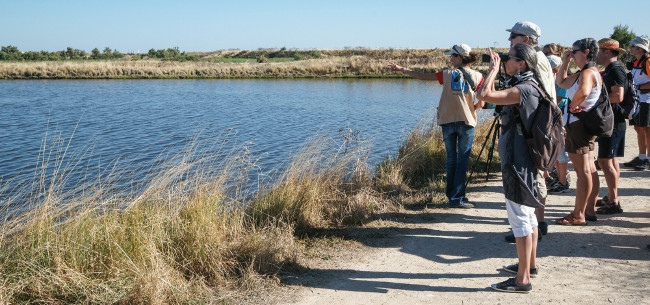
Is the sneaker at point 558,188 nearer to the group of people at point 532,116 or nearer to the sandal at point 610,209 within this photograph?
the group of people at point 532,116

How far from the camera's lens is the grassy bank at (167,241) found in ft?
13.5

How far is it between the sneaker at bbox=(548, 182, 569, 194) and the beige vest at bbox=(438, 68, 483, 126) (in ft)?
6.06

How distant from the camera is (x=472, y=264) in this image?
5.17 m

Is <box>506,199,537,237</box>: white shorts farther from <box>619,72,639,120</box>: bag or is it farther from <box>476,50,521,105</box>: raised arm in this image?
<box>619,72,639,120</box>: bag

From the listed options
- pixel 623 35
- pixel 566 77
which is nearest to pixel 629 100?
pixel 566 77

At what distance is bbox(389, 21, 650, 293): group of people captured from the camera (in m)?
4.37

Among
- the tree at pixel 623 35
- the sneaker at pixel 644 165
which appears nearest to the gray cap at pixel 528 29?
the sneaker at pixel 644 165

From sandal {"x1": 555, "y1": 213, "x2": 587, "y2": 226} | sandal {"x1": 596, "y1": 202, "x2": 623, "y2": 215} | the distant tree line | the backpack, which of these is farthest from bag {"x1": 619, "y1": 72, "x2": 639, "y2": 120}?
the distant tree line

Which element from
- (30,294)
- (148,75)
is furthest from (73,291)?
(148,75)

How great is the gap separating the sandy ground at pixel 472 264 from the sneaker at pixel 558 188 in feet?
2.57

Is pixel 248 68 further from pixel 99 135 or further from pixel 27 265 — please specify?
pixel 27 265

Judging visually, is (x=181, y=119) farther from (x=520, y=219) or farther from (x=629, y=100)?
(x=520, y=219)

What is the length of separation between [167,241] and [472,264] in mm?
2663

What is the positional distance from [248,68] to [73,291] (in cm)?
4791
